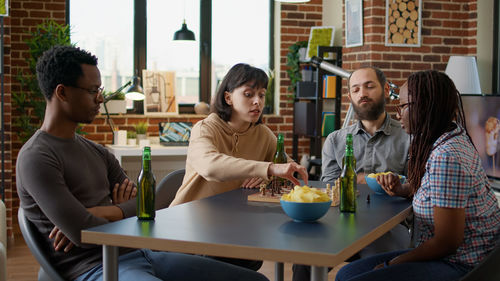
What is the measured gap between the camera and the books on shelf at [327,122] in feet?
19.1

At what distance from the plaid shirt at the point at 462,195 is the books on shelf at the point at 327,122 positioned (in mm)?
3872

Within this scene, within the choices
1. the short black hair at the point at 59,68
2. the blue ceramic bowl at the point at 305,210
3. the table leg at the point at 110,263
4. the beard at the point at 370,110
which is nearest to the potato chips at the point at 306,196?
the blue ceramic bowl at the point at 305,210

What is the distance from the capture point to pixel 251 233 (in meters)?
1.66

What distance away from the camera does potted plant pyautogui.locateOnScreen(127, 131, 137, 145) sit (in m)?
5.44

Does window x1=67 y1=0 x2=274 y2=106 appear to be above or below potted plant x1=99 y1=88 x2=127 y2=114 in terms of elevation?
above

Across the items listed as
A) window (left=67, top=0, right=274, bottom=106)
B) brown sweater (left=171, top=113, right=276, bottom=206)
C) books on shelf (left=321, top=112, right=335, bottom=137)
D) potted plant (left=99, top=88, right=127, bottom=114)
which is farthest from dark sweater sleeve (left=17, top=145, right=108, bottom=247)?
window (left=67, top=0, right=274, bottom=106)

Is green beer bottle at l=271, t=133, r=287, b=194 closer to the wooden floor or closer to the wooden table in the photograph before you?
the wooden table

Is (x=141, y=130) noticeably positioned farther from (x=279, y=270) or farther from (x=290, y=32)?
(x=279, y=270)

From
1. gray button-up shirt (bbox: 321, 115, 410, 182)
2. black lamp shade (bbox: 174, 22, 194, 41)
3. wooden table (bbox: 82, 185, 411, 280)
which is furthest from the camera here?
black lamp shade (bbox: 174, 22, 194, 41)

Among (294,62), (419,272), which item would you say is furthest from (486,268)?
(294,62)

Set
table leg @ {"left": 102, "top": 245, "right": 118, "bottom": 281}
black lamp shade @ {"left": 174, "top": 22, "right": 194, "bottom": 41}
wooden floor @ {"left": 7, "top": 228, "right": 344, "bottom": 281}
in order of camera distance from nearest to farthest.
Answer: table leg @ {"left": 102, "top": 245, "right": 118, "bottom": 281} < wooden floor @ {"left": 7, "top": 228, "right": 344, "bottom": 281} < black lamp shade @ {"left": 174, "top": 22, "right": 194, "bottom": 41}

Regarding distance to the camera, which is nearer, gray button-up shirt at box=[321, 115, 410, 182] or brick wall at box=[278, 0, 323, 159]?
gray button-up shirt at box=[321, 115, 410, 182]

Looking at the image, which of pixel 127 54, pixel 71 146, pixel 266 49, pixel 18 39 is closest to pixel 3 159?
pixel 18 39

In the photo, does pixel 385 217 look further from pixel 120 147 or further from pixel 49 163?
pixel 120 147
